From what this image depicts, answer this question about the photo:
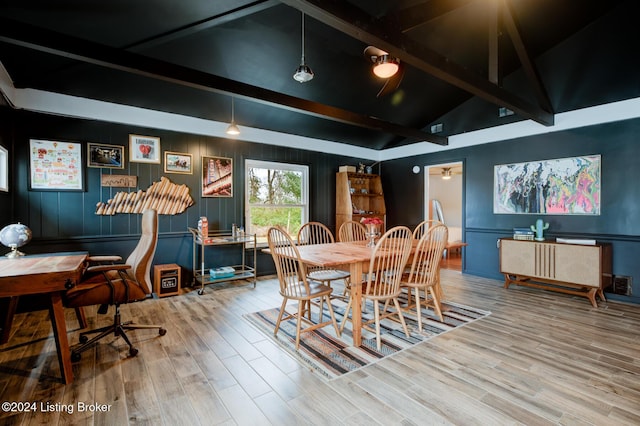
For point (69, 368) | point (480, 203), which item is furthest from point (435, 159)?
point (69, 368)

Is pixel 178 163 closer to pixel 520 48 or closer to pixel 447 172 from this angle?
pixel 520 48

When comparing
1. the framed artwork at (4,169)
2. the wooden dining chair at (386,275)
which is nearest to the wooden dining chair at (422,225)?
the wooden dining chair at (386,275)

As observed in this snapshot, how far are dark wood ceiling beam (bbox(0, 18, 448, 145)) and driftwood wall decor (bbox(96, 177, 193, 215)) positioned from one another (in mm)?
1897

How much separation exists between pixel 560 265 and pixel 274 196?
14.1 feet

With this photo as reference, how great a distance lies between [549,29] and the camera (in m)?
4.00

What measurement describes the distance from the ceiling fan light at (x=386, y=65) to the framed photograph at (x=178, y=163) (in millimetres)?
3078

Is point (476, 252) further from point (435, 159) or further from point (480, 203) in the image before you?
point (435, 159)

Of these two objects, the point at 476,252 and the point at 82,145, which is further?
the point at 476,252

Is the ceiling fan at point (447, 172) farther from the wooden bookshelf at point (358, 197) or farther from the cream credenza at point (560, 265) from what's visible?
the cream credenza at point (560, 265)

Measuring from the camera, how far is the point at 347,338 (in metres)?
2.70

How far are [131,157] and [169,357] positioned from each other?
288cm

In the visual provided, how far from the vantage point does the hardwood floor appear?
1706 millimetres

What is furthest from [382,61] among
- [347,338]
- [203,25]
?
[347,338]

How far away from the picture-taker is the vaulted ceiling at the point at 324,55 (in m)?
2.44
